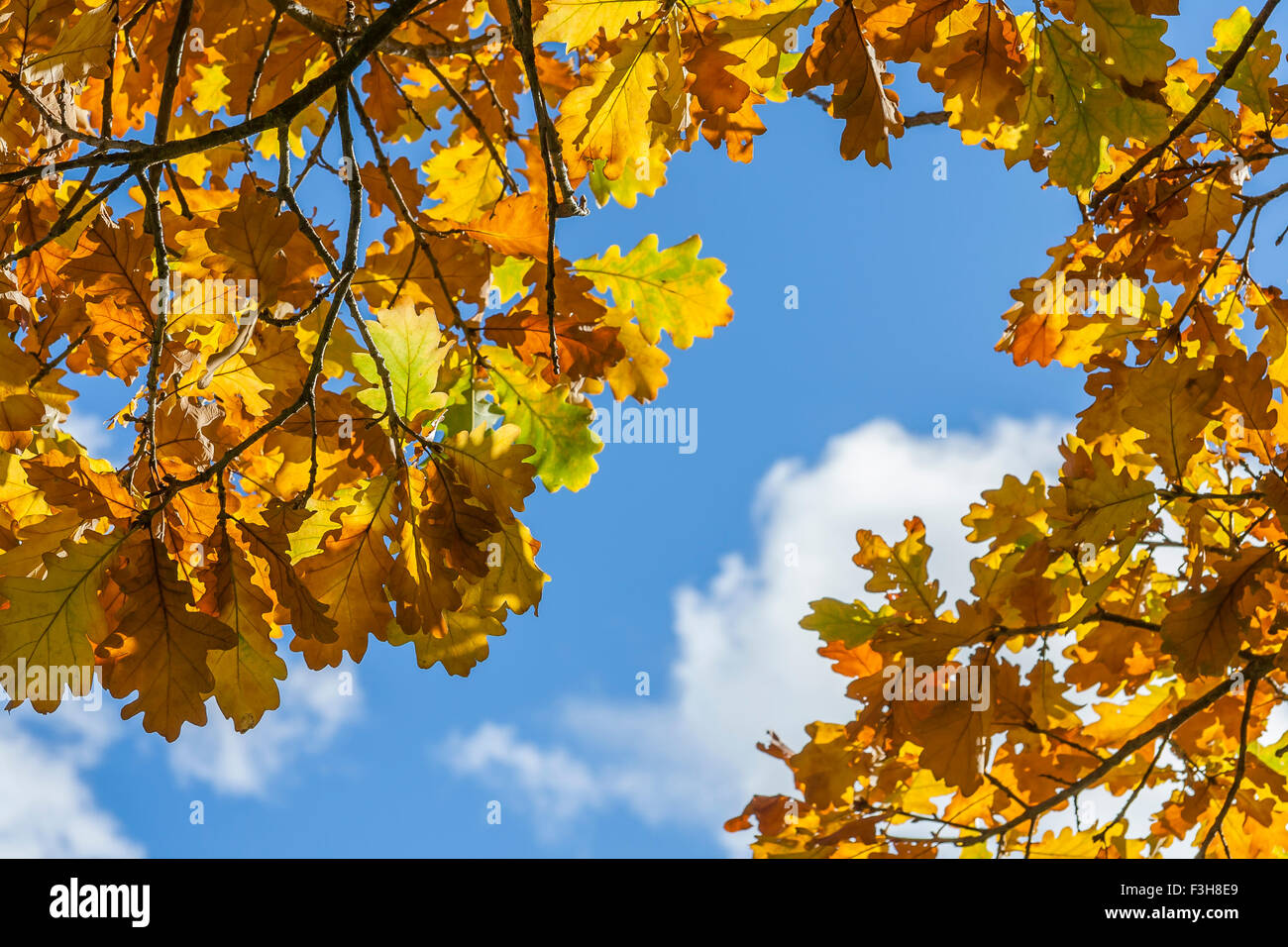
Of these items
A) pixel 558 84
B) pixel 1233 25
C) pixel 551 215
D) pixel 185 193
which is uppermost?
pixel 558 84

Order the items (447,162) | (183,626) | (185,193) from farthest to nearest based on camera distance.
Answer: (447,162) → (185,193) → (183,626)

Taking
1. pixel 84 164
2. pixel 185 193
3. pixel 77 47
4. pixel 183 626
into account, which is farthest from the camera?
pixel 185 193

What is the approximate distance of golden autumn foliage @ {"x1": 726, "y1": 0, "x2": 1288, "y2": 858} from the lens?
162 cm

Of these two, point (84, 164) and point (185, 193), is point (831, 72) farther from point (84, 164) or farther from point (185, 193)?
point (185, 193)

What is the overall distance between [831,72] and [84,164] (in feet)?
3.73

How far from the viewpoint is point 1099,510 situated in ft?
6.04

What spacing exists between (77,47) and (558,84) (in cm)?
174

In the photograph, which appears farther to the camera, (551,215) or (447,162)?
(447,162)

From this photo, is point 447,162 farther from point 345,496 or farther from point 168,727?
point 168,727

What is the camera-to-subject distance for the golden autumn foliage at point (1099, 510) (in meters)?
1.62

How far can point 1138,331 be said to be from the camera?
7.73 feet

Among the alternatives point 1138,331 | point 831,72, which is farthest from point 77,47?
point 1138,331

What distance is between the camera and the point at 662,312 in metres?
2.40

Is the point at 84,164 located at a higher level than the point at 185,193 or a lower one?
lower
